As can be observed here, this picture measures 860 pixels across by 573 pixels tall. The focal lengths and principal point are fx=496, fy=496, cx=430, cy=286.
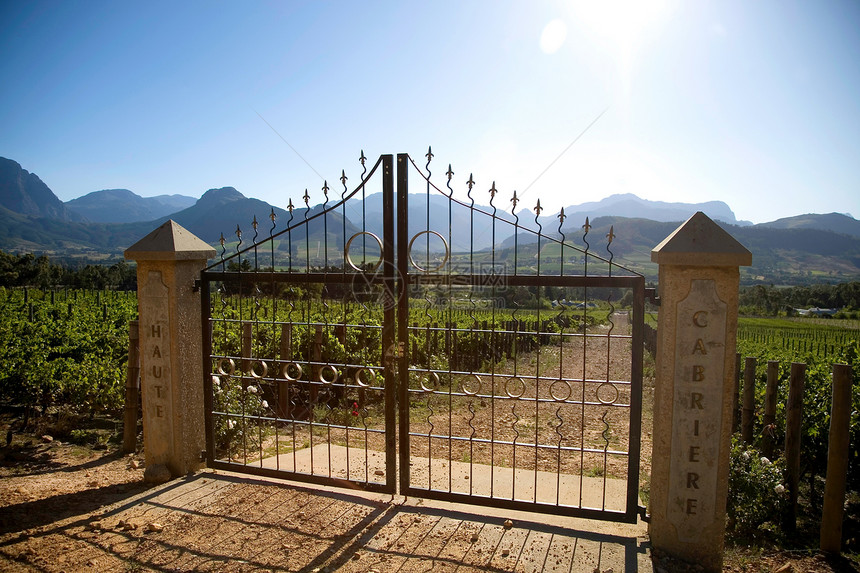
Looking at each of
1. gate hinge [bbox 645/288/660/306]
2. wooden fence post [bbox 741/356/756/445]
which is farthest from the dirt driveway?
wooden fence post [bbox 741/356/756/445]

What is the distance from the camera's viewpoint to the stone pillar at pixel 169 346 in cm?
418

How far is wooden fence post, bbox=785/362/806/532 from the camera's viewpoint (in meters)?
3.99

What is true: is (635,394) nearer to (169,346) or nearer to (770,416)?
(770,416)

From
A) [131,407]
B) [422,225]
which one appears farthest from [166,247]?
[422,225]

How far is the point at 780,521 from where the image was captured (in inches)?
158

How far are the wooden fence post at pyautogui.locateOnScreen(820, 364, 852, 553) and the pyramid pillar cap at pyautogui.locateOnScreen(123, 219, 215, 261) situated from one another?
4.98 metres

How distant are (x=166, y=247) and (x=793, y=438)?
5358mm

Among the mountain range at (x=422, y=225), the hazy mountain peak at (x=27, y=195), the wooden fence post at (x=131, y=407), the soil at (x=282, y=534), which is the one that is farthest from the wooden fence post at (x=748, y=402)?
the hazy mountain peak at (x=27, y=195)

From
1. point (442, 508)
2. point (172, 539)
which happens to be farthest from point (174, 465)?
point (442, 508)

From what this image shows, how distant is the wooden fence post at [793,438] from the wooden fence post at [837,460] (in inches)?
22.8

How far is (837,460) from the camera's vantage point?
3367 millimetres

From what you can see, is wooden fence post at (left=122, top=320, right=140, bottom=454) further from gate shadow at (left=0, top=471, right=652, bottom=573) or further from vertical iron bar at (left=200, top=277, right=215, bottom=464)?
gate shadow at (left=0, top=471, right=652, bottom=573)

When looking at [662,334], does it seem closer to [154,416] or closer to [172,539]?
[172,539]

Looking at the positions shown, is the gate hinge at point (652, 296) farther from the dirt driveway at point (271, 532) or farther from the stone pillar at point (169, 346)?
the stone pillar at point (169, 346)
